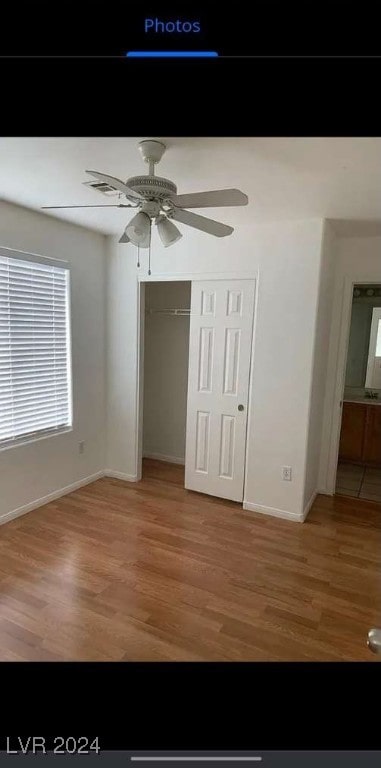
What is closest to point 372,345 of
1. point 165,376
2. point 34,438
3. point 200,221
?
point 165,376

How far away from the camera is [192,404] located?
355cm

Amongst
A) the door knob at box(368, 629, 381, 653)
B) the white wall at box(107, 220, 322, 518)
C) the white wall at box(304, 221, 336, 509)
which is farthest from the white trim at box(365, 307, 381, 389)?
the door knob at box(368, 629, 381, 653)

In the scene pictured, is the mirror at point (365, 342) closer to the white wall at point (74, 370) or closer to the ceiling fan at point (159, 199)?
the white wall at point (74, 370)

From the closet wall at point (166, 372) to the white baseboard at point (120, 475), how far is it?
0.82 m

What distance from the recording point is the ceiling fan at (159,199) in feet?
5.40

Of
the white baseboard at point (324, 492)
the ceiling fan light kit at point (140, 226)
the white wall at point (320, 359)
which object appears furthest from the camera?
the white baseboard at point (324, 492)

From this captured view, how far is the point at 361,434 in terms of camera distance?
4.47 m

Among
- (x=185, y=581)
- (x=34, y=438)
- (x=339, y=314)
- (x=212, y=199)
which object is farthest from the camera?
(x=339, y=314)

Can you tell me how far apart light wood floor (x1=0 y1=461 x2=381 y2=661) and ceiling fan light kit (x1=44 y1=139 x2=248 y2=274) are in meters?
2.00

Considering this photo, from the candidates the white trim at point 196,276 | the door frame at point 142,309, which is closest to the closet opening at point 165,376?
the door frame at point 142,309

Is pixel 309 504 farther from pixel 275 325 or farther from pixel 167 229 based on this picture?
pixel 167 229

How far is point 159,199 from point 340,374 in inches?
96.3

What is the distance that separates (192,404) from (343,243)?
1984 mm
